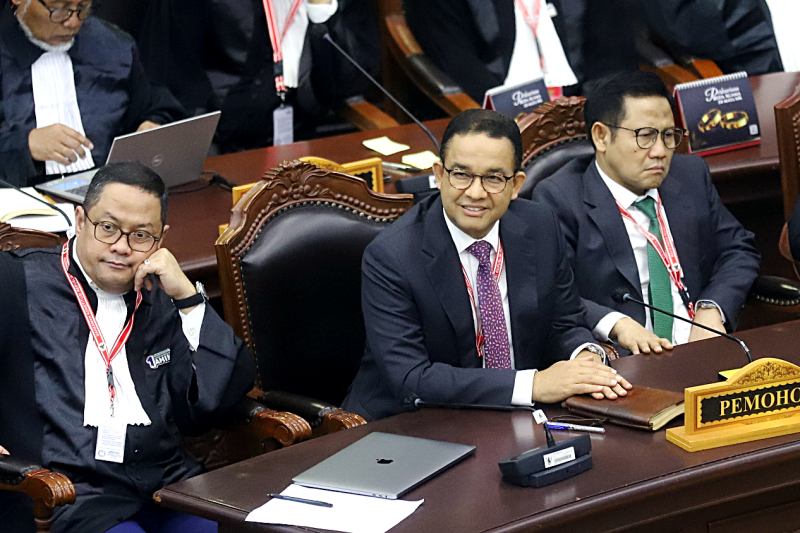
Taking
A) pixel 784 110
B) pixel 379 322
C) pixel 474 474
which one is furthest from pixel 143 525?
pixel 784 110

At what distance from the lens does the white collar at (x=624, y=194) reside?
2770 millimetres

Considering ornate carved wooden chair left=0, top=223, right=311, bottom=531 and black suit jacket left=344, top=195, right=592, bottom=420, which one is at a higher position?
black suit jacket left=344, top=195, right=592, bottom=420

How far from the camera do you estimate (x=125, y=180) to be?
7.15 ft

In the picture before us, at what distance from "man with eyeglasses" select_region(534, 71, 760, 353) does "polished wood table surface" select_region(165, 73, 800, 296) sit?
53 centimetres

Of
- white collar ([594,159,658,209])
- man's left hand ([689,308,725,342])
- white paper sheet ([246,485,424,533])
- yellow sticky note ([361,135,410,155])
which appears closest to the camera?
white paper sheet ([246,485,424,533])

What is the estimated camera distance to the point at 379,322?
2252 mm

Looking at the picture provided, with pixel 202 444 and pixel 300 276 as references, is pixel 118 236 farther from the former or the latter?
pixel 202 444

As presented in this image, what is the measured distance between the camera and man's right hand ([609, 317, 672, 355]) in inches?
90.0

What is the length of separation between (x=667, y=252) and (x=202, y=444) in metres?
1.18

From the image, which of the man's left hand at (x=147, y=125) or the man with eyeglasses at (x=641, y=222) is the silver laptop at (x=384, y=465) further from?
the man's left hand at (x=147, y=125)

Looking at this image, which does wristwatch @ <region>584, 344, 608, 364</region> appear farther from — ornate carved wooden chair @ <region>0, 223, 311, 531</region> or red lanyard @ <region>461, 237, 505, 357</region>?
ornate carved wooden chair @ <region>0, 223, 311, 531</region>

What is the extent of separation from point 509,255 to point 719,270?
2.51 ft

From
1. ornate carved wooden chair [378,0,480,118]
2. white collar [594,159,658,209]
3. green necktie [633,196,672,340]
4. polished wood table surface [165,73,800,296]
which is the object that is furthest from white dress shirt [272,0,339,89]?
green necktie [633,196,672,340]

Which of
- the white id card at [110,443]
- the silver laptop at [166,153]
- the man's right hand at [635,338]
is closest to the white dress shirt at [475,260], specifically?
the man's right hand at [635,338]
